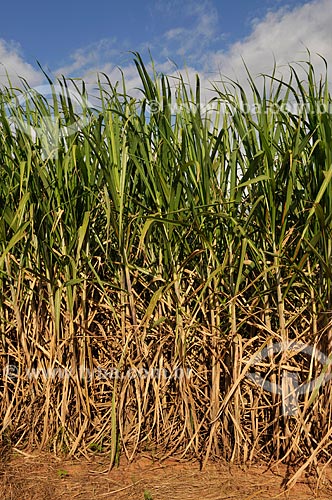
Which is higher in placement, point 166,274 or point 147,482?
point 166,274

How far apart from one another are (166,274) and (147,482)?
2.65ft

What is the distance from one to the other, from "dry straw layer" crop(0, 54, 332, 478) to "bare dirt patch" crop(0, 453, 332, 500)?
0.21 feet

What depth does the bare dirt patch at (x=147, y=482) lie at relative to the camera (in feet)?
5.81

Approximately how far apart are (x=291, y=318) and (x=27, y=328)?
3.69ft

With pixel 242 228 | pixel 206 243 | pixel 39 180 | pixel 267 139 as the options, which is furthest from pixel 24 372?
pixel 267 139

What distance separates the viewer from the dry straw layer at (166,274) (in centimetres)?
181

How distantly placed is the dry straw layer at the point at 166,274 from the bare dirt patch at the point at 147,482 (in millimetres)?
65

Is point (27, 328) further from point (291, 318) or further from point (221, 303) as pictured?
point (291, 318)

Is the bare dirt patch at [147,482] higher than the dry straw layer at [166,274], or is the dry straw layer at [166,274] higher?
the dry straw layer at [166,274]

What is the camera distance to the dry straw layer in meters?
1.81

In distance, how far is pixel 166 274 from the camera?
1938 mm

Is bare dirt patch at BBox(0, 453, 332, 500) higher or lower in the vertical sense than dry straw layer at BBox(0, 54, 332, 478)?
lower

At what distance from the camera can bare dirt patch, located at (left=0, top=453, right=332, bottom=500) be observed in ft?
5.81

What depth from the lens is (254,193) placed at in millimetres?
1873
